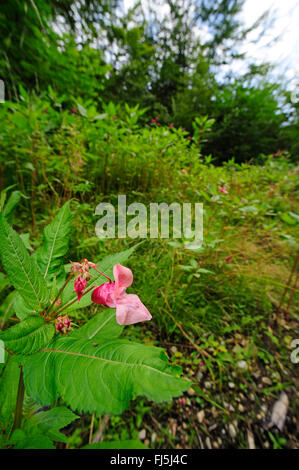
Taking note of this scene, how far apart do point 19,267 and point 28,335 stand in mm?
108

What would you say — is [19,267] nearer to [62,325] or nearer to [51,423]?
[62,325]

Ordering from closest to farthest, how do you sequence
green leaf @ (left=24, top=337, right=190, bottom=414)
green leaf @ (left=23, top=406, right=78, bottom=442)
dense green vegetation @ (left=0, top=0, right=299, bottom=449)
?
green leaf @ (left=24, top=337, right=190, bottom=414), green leaf @ (left=23, top=406, right=78, bottom=442), dense green vegetation @ (left=0, top=0, right=299, bottom=449)

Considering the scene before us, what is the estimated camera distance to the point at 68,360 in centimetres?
27

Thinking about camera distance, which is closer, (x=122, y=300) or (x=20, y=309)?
(x=122, y=300)

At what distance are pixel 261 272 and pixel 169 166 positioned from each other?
129cm

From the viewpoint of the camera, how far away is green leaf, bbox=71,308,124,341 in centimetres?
40

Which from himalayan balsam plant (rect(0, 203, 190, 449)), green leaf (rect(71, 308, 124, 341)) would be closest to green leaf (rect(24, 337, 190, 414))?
himalayan balsam plant (rect(0, 203, 190, 449))

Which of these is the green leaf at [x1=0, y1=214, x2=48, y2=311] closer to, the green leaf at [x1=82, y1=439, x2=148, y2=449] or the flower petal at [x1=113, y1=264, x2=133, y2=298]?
the flower petal at [x1=113, y1=264, x2=133, y2=298]

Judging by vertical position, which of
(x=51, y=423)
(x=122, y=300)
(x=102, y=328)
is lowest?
(x=51, y=423)

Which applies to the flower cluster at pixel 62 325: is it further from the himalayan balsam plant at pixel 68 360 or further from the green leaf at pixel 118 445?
the green leaf at pixel 118 445

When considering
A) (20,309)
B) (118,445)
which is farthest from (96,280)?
(118,445)

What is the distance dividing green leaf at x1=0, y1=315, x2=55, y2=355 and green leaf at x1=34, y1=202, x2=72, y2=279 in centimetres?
14
